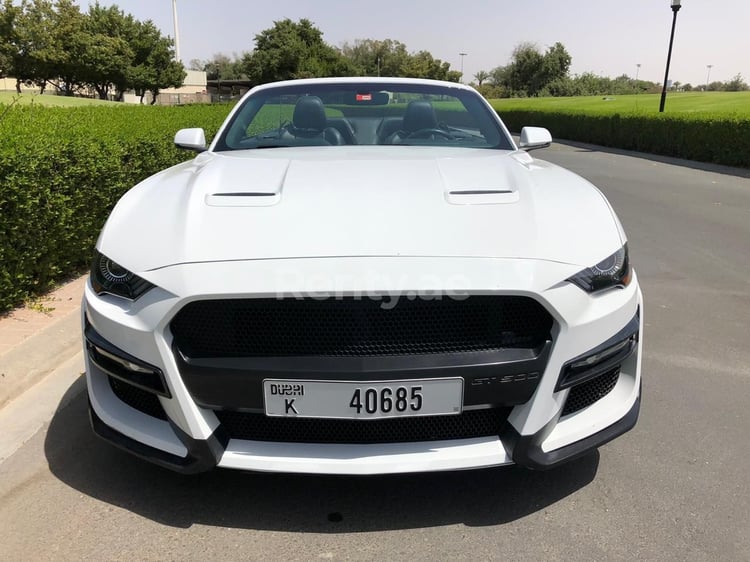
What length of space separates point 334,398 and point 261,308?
367 mm

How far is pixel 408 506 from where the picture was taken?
234 centimetres

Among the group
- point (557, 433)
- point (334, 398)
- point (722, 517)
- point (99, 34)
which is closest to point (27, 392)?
point (334, 398)

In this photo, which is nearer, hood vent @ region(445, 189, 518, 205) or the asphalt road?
the asphalt road

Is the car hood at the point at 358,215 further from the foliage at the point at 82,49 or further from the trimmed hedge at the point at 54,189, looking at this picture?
the foliage at the point at 82,49

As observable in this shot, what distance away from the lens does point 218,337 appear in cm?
203

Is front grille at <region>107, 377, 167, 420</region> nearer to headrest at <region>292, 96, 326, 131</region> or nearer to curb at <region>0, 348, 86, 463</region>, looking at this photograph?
curb at <region>0, 348, 86, 463</region>

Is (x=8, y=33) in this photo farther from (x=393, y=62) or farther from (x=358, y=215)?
(x=393, y=62)

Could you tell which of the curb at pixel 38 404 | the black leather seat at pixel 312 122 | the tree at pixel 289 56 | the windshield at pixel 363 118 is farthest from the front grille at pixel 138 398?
the tree at pixel 289 56

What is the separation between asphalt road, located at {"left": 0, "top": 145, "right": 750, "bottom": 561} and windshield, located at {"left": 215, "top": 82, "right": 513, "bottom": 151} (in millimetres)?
1637

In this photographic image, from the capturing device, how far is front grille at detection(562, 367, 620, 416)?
218 centimetres

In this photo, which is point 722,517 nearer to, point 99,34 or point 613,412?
point 613,412

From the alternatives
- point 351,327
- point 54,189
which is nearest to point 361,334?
point 351,327

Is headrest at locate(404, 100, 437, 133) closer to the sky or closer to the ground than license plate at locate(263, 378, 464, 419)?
closer to the sky

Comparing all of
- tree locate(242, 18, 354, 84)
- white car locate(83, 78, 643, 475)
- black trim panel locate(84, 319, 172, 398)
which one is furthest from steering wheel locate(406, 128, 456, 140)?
tree locate(242, 18, 354, 84)
